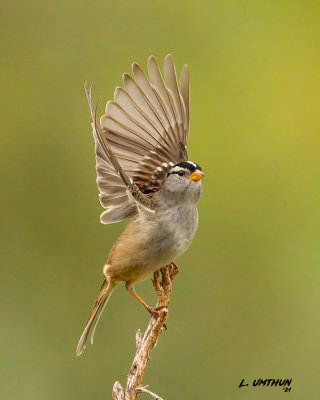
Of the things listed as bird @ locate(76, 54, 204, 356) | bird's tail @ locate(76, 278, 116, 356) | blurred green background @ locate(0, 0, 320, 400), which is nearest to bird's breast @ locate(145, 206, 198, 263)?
bird @ locate(76, 54, 204, 356)

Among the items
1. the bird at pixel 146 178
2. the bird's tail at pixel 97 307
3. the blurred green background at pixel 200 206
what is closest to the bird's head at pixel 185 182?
the bird at pixel 146 178

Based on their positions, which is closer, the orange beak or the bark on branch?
the bark on branch

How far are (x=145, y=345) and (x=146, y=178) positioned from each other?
1.03 meters

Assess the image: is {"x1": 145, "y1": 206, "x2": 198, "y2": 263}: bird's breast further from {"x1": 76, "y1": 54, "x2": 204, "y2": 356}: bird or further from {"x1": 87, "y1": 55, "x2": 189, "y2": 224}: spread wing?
{"x1": 87, "y1": 55, "x2": 189, "y2": 224}: spread wing

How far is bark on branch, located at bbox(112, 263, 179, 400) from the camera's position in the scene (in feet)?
9.27

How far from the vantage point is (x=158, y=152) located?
149 inches

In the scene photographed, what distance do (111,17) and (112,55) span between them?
0.48m

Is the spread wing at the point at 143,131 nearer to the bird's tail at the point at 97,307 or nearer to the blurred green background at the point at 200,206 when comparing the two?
the bird's tail at the point at 97,307

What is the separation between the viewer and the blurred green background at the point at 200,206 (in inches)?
186

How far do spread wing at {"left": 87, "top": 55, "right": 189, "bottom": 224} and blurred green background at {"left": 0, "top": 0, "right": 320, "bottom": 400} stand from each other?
4.27 feet

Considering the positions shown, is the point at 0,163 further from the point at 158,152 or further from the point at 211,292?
the point at 158,152

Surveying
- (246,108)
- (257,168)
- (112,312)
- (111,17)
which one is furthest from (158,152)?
(111,17)

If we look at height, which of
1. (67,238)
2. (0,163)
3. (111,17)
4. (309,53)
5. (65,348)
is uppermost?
(111,17)

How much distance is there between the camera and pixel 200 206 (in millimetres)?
5715
